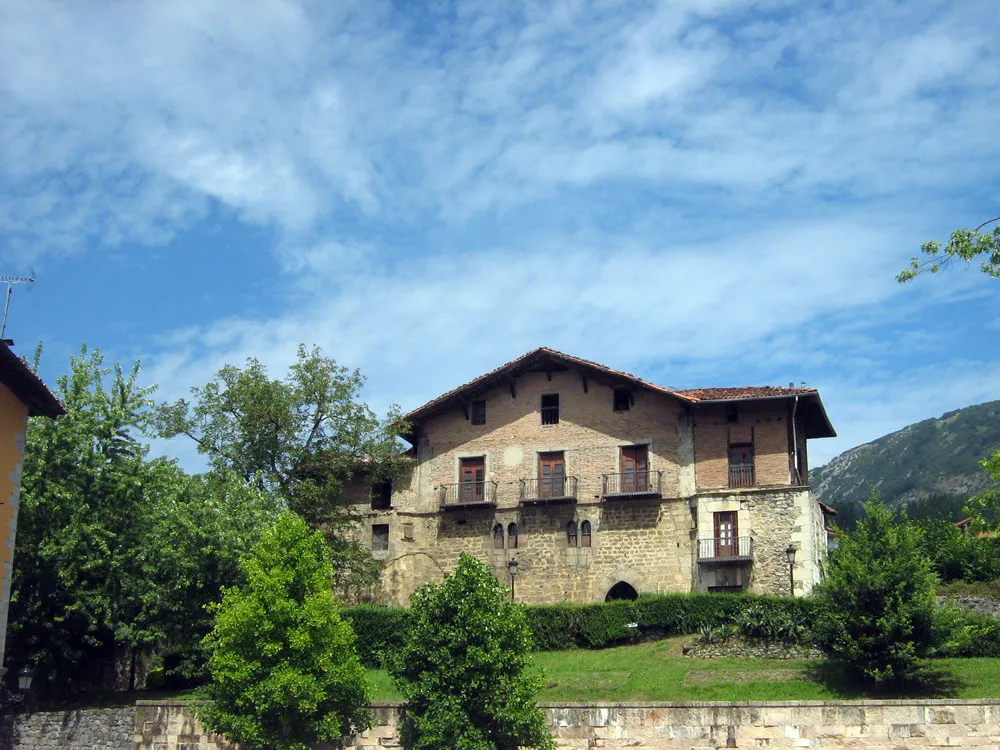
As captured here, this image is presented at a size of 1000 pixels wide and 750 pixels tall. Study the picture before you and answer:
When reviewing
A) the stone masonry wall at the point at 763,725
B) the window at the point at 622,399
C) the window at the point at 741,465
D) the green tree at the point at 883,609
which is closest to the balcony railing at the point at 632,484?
the window at the point at 622,399

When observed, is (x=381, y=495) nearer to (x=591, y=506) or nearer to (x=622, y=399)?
(x=591, y=506)

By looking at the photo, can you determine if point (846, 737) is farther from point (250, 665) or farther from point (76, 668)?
point (76, 668)

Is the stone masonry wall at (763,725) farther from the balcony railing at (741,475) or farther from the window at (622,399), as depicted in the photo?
the window at (622,399)

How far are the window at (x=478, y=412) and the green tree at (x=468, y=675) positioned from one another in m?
18.6

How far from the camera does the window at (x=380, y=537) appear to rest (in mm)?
47094

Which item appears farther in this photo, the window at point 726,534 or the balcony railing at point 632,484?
the balcony railing at point 632,484

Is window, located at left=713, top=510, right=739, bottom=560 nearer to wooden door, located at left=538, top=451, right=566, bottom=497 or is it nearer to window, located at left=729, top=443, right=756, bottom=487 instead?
window, located at left=729, top=443, right=756, bottom=487

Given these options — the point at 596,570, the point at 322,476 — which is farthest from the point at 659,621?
the point at 322,476

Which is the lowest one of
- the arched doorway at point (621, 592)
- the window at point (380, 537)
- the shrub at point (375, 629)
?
the shrub at point (375, 629)

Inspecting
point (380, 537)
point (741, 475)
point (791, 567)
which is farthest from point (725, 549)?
point (380, 537)

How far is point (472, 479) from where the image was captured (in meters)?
47.3

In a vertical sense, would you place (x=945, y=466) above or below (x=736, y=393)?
above

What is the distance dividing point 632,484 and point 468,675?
18.1 metres

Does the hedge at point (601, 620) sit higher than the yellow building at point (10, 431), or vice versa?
the yellow building at point (10, 431)
